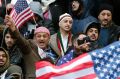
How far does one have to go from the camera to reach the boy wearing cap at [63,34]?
1284 centimetres

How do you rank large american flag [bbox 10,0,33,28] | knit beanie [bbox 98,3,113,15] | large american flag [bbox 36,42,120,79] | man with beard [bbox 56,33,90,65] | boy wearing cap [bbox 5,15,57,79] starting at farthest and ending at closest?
large american flag [bbox 10,0,33,28]
knit beanie [bbox 98,3,113,15]
boy wearing cap [bbox 5,15,57,79]
man with beard [bbox 56,33,90,65]
large american flag [bbox 36,42,120,79]

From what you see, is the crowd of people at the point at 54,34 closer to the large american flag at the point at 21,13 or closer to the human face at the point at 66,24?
the human face at the point at 66,24

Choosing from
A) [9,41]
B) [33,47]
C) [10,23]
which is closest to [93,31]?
[33,47]

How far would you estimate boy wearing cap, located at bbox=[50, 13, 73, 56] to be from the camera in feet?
42.1

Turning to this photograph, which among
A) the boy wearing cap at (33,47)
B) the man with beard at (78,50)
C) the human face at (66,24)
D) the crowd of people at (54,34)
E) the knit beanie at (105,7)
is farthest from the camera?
the knit beanie at (105,7)

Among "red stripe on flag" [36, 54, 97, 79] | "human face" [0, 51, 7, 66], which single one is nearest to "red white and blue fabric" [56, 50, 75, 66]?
"red stripe on flag" [36, 54, 97, 79]

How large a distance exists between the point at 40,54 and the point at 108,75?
8.90ft

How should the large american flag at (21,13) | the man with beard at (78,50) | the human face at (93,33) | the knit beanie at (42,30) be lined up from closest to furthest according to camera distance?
the man with beard at (78,50) < the knit beanie at (42,30) < the human face at (93,33) < the large american flag at (21,13)

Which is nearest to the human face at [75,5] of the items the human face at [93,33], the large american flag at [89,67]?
the human face at [93,33]

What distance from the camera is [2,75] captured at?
11461 mm

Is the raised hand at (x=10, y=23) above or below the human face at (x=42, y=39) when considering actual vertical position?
above

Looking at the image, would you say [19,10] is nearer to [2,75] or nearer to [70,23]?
[70,23]

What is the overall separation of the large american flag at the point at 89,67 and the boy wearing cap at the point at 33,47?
169cm

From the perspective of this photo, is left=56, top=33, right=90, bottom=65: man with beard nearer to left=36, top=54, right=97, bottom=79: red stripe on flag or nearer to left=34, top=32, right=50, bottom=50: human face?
left=36, top=54, right=97, bottom=79: red stripe on flag
